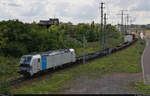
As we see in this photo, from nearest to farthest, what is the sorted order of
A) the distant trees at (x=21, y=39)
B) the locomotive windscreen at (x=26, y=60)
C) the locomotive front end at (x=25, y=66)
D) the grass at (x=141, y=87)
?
1. the grass at (x=141, y=87)
2. the locomotive front end at (x=25, y=66)
3. the locomotive windscreen at (x=26, y=60)
4. the distant trees at (x=21, y=39)

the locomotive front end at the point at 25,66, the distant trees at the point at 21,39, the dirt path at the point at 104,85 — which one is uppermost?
the distant trees at the point at 21,39

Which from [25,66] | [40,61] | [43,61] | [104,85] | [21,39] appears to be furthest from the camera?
[21,39]

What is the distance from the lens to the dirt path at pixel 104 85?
20203 millimetres

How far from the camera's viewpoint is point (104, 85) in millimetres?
22672

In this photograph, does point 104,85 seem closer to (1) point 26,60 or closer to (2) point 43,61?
(2) point 43,61

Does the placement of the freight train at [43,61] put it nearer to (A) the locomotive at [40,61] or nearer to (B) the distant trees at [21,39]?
(A) the locomotive at [40,61]

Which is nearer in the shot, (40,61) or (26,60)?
(26,60)

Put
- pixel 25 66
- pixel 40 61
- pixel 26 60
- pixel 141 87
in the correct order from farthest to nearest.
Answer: pixel 40 61 < pixel 26 60 < pixel 25 66 < pixel 141 87

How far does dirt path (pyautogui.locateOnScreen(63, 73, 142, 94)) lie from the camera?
2020 centimetres

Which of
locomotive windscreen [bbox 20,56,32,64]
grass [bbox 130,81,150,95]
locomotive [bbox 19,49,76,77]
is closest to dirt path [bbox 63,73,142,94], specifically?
grass [bbox 130,81,150,95]

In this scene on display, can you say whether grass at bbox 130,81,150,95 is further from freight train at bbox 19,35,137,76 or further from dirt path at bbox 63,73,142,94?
freight train at bbox 19,35,137,76

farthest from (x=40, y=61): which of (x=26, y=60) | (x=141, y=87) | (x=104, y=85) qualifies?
(x=141, y=87)

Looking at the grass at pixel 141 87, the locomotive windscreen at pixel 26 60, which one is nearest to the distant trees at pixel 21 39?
the locomotive windscreen at pixel 26 60

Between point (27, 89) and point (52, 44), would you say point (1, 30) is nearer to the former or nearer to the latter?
point (52, 44)
